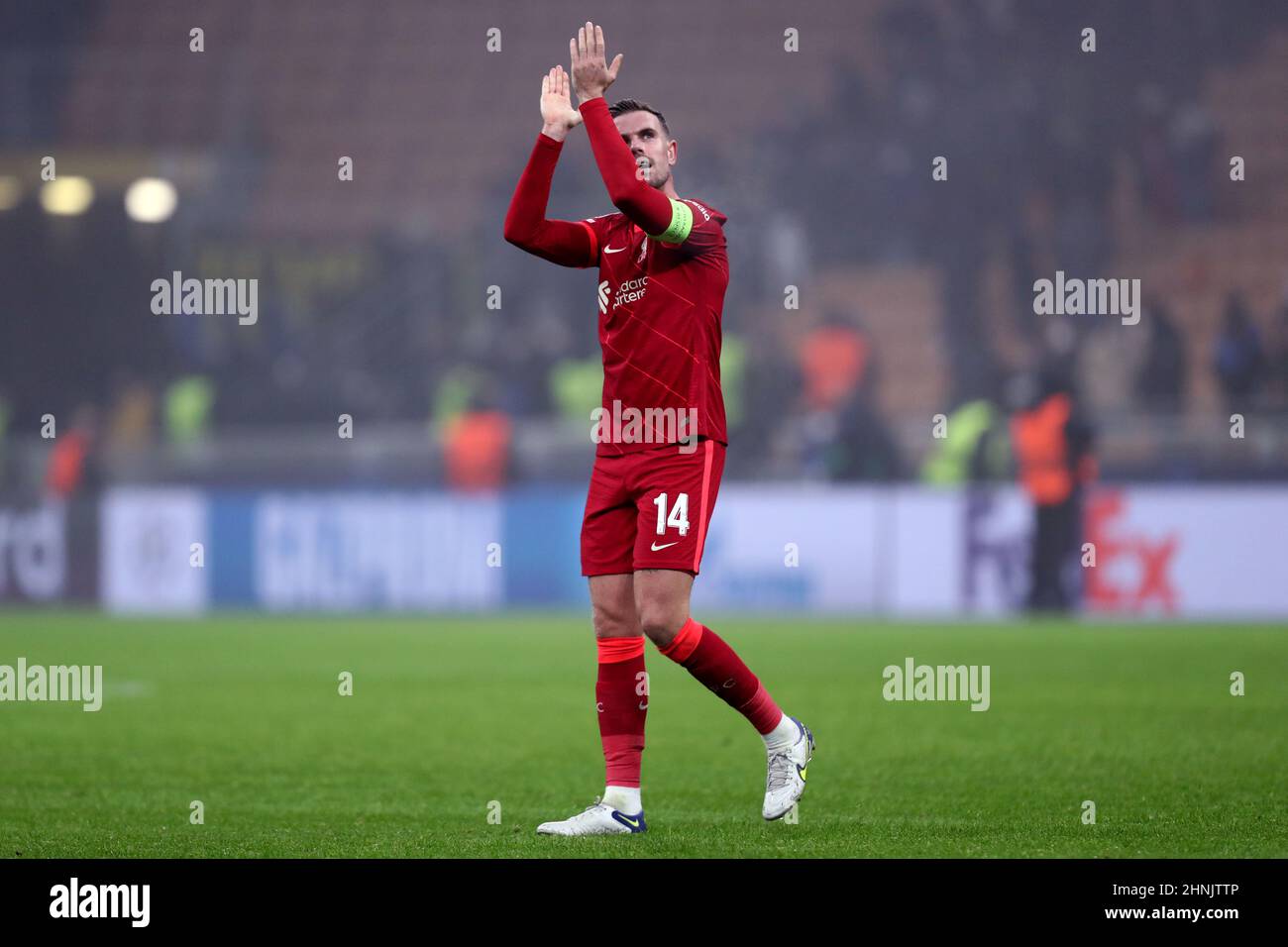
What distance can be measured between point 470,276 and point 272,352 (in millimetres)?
2570

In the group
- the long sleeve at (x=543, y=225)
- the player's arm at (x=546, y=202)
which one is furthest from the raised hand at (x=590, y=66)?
the long sleeve at (x=543, y=225)

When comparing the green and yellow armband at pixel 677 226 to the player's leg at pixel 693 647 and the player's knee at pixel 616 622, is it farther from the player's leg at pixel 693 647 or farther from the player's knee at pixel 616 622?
the player's knee at pixel 616 622

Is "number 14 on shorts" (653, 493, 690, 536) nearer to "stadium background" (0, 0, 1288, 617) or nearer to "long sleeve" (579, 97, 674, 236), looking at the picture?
"long sleeve" (579, 97, 674, 236)

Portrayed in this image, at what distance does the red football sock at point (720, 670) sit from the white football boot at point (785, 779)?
96mm

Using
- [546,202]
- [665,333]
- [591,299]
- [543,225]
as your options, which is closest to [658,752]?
[665,333]

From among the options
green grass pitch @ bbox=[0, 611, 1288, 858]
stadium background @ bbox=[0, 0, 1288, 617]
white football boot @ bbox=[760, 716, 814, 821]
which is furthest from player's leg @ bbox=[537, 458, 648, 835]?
stadium background @ bbox=[0, 0, 1288, 617]

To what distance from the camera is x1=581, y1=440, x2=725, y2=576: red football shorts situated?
525cm

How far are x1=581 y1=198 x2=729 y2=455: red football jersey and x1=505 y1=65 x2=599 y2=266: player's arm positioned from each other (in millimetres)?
152

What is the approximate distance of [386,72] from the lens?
28391mm

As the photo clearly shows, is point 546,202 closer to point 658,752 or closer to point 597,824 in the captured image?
point 597,824

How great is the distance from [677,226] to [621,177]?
236 mm

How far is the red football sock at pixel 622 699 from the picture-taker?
5477 mm

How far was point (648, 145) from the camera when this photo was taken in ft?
17.6

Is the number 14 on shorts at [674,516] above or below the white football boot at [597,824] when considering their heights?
above
